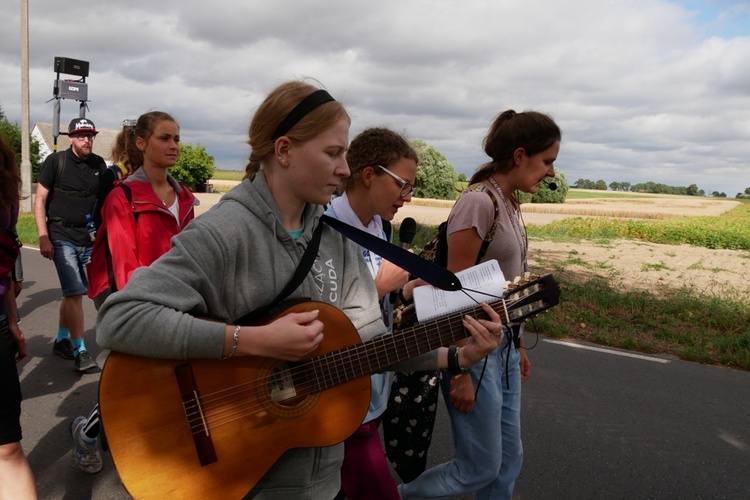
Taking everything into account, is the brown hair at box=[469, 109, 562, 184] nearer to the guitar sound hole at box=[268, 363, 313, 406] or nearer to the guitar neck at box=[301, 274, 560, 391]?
the guitar neck at box=[301, 274, 560, 391]

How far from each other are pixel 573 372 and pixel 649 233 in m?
16.9

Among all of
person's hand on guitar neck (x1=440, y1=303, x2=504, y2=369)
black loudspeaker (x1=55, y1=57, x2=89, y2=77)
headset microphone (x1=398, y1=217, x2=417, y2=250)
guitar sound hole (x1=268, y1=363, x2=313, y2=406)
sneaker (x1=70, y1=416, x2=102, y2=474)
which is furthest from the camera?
black loudspeaker (x1=55, y1=57, x2=89, y2=77)

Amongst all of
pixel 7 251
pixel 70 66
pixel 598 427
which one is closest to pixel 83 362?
pixel 7 251

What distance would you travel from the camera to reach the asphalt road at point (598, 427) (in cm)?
342

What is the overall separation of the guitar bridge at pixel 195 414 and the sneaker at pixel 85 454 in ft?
7.36

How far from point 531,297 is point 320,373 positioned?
792mm

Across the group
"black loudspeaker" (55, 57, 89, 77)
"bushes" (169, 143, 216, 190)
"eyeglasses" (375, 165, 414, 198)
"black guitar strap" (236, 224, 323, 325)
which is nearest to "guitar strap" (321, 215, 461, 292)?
"black guitar strap" (236, 224, 323, 325)

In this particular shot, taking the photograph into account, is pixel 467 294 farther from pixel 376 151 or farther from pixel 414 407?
pixel 376 151

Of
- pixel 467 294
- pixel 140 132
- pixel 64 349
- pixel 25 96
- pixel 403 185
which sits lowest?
pixel 64 349

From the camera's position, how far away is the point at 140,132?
12.1 ft

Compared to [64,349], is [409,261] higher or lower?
higher

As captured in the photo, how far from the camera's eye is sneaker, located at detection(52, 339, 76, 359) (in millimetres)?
5375

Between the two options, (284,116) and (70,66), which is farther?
(70,66)

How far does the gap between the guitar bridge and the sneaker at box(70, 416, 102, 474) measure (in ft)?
7.36
